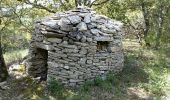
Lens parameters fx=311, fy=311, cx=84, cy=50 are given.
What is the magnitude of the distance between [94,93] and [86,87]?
313mm

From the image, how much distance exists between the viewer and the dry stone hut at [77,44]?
924 cm

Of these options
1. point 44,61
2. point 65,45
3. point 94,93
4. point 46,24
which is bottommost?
point 94,93

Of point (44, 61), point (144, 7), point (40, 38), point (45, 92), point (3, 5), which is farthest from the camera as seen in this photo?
point (144, 7)

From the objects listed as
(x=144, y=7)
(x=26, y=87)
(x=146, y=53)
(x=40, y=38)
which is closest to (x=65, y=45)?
(x=40, y=38)

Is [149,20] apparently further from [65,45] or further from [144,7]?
[65,45]

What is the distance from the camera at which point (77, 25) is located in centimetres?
942

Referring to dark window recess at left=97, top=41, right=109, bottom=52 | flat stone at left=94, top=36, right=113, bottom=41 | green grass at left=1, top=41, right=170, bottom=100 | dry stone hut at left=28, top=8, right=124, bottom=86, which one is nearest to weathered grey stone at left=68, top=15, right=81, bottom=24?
dry stone hut at left=28, top=8, right=124, bottom=86

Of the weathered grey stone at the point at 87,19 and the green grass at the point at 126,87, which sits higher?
the weathered grey stone at the point at 87,19

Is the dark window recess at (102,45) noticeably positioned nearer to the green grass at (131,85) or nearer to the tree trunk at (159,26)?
the green grass at (131,85)

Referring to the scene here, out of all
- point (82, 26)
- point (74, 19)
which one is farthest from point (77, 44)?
point (74, 19)

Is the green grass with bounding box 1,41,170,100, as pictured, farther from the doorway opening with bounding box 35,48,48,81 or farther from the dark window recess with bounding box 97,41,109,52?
the doorway opening with bounding box 35,48,48,81

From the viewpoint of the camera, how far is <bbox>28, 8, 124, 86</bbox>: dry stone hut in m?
9.24

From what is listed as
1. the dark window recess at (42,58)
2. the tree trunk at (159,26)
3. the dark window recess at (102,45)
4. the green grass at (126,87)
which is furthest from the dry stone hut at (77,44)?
the tree trunk at (159,26)

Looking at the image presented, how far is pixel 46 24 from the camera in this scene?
9.42 m
